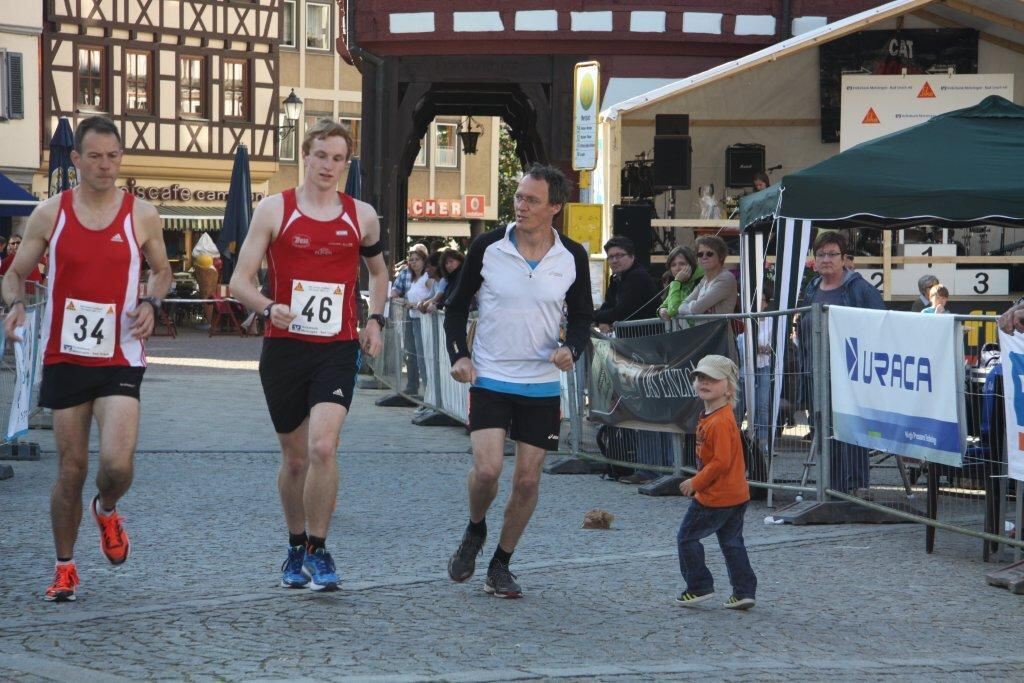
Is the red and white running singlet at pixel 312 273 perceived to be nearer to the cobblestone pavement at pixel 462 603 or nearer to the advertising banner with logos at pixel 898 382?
the cobblestone pavement at pixel 462 603

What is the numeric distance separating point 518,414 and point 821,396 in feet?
10.4

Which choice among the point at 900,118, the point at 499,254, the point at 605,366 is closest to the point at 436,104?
the point at 900,118

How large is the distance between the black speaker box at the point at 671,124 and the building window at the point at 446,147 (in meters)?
38.7

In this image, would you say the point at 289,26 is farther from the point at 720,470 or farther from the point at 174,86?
the point at 720,470

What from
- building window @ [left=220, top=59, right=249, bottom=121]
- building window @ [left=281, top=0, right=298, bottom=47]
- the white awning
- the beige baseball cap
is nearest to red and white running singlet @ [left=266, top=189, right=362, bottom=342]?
the beige baseball cap

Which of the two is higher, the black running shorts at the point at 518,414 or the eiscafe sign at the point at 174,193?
the eiscafe sign at the point at 174,193

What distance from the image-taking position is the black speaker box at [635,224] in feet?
60.3

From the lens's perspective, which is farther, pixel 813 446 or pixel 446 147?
pixel 446 147

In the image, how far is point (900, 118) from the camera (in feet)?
70.2

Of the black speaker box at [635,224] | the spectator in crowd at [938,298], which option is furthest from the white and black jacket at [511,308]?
the black speaker box at [635,224]

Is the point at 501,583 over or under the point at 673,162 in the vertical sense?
under

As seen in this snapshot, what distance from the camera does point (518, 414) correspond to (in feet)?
24.8

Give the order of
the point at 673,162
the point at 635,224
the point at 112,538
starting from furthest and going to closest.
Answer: the point at 673,162, the point at 635,224, the point at 112,538

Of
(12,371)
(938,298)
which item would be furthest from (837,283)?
(12,371)
